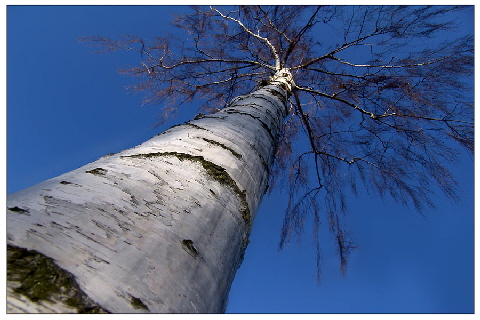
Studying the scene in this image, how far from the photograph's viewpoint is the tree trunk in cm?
48

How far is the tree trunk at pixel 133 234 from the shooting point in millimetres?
477

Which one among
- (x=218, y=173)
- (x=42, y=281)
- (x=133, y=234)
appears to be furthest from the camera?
(x=218, y=173)

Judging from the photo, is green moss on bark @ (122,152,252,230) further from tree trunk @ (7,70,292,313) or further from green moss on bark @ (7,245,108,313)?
green moss on bark @ (7,245,108,313)

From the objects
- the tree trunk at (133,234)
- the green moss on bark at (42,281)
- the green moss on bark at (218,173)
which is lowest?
the green moss on bark at (42,281)

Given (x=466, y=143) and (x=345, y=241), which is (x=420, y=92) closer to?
(x=466, y=143)

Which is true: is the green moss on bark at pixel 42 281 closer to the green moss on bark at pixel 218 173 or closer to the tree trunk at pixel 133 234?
the tree trunk at pixel 133 234

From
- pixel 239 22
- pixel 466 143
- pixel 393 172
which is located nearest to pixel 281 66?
pixel 239 22

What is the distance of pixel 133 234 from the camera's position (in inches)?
24.2

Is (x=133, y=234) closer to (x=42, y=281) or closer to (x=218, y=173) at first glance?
(x=42, y=281)

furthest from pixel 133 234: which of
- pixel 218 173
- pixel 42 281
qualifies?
pixel 218 173

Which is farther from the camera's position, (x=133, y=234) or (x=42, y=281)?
(x=133, y=234)

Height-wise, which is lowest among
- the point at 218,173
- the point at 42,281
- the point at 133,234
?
the point at 42,281

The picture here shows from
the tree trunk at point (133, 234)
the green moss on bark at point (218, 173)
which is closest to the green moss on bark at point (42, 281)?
the tree trunk at point (133, 234)

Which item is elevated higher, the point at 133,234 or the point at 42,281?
the point at 133,234
